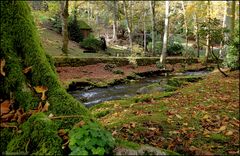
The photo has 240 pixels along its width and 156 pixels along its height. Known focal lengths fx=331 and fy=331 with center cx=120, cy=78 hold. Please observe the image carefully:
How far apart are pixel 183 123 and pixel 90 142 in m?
4.04

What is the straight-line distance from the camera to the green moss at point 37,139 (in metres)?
3.21

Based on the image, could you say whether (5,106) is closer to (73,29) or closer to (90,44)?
(90,44)

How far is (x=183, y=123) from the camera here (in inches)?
262

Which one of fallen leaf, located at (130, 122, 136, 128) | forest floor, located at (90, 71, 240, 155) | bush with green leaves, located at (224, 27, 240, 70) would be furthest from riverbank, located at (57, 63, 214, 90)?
fallen leaf, located at (130, 122, 136, 128)

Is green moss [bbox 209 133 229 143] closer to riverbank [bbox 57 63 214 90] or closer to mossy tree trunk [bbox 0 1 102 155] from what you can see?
mossy tree trunk [bbox 0 1 102 155]

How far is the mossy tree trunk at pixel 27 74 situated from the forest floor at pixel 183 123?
181cm

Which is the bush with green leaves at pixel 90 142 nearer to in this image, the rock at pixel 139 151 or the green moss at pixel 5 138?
the rock at pixel 139 151

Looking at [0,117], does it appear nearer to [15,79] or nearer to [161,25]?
[15,79]

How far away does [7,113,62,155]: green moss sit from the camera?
10.5ft

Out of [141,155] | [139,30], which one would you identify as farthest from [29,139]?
[139,30]

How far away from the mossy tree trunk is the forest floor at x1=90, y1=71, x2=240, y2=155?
1.81 meters

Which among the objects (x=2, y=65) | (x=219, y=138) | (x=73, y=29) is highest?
(x=73, y=29)

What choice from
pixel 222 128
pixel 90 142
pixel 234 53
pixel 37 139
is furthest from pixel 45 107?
pixel 234 53

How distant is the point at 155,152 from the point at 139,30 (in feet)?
153
